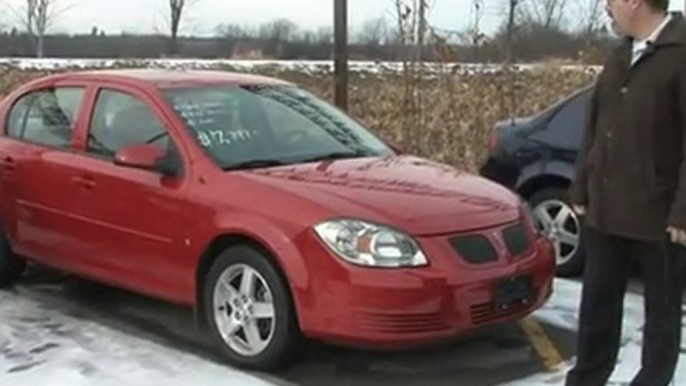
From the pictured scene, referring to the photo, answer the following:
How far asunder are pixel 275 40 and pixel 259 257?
21627 millimetres

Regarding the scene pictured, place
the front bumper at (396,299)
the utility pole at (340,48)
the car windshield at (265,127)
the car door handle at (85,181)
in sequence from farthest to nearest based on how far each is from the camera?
1. the utility pole at (340,48)
2. the car door handle at (85,181)
3. the car windshield at (265,127)
4. the front bumper at (396,299)

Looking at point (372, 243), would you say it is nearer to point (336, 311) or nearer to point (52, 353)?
point (336, 311)

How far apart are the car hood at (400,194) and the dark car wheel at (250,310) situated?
387mm

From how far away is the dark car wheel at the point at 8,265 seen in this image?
6.48 m

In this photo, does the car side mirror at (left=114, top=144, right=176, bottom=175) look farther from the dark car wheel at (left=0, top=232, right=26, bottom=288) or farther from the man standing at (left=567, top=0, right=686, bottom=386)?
the man standing at (left=567, top=0, right=686, bottom=386)

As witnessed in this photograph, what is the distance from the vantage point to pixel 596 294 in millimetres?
4219

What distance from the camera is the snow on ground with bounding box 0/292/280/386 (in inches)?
191

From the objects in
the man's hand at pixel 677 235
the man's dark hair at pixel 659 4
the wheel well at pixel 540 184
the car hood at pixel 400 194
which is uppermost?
the man's dark hair at pixel 659 4

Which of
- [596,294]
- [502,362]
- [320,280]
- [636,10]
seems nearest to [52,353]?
[320,280]

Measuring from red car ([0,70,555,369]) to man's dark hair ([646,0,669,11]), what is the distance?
1.42 metres

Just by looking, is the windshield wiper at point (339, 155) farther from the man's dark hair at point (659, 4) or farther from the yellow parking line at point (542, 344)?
the man's dark hair at point (659, 4)

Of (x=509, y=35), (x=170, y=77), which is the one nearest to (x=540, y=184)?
(x=170, y=77)

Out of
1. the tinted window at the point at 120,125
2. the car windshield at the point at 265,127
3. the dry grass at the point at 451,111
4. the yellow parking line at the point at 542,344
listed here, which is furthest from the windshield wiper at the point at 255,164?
the dry grass at the point at 451,111

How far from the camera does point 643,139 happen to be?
3.89 m
